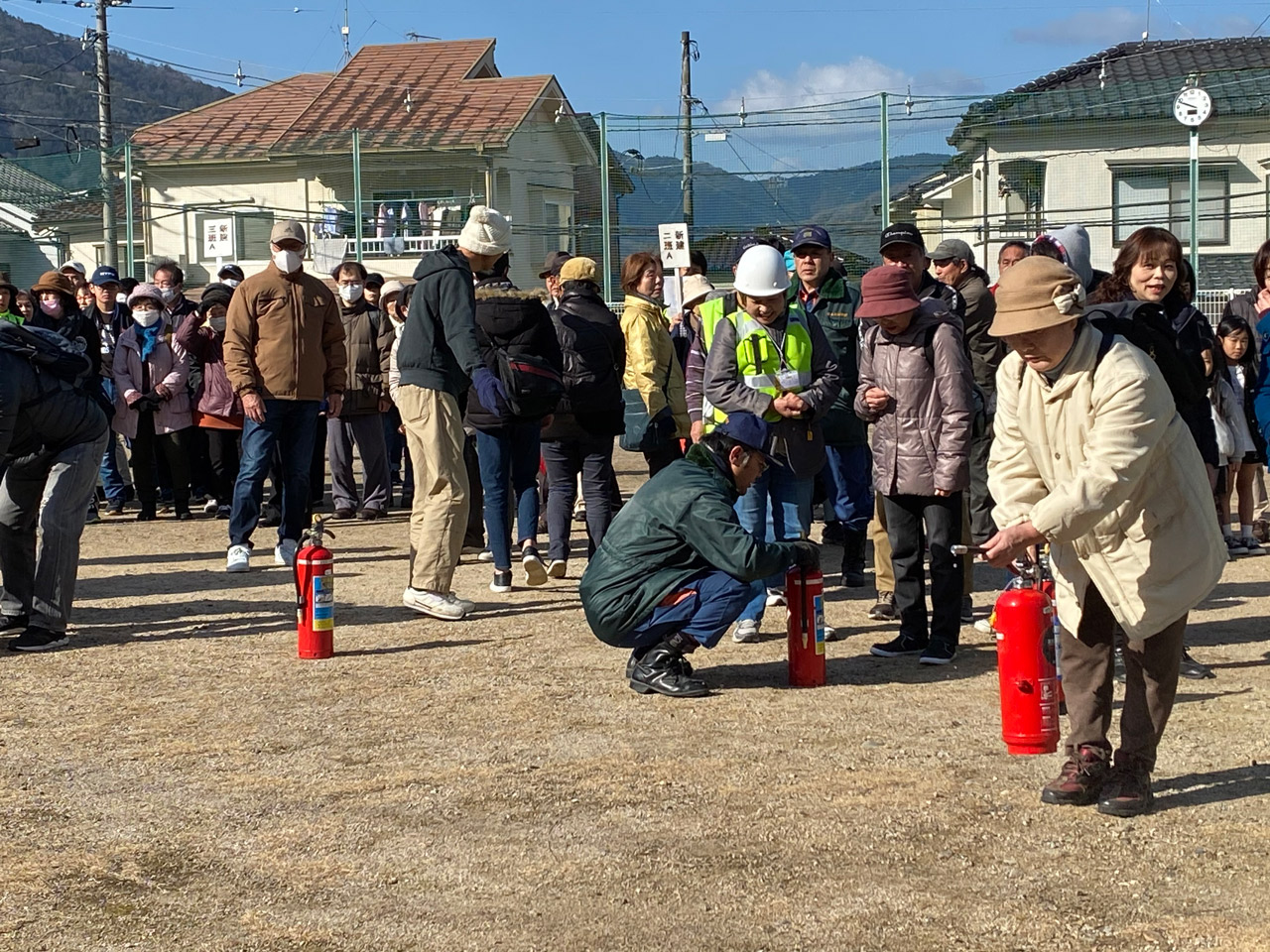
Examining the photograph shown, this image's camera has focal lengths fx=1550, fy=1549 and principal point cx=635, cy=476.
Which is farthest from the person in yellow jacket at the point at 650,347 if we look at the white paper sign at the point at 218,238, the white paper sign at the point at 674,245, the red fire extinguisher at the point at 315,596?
the white paper sign at the point at 218,238

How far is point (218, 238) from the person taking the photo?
2898 centimetres

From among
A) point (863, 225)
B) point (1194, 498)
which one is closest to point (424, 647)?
point (1194, 498)

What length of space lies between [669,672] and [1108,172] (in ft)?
64.4

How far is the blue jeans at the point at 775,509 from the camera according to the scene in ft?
24.9

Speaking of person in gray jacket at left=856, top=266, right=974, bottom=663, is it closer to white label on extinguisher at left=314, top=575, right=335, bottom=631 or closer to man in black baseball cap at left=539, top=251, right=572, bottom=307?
white label on extinguisher at left=314, top=575, right=335, bottom=631

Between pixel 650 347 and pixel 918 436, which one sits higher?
pixel 650 347

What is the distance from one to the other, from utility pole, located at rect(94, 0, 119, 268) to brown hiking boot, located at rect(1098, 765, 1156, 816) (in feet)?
77.5

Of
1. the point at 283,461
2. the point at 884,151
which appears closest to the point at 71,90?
the point at 884,151

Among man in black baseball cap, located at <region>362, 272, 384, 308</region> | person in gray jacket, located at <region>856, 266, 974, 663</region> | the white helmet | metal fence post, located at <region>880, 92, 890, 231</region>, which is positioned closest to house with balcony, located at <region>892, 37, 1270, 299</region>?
metal fence post, located at <region>880, 92, 890, 231</region>

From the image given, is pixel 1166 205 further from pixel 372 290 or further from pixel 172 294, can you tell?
pixel 172 294

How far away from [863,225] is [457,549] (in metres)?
13.9

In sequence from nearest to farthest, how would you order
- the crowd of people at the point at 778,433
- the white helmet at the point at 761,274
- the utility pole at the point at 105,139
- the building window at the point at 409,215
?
the crowd of people at the point at 778,433 → the white helmet at the point at 761,274 → the building window at the point at 409,215 → the utility pole at the point at 105,139

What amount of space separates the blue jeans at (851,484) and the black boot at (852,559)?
46 mm

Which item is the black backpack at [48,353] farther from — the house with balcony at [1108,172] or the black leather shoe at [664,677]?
the house with balcony at [1108,172]
